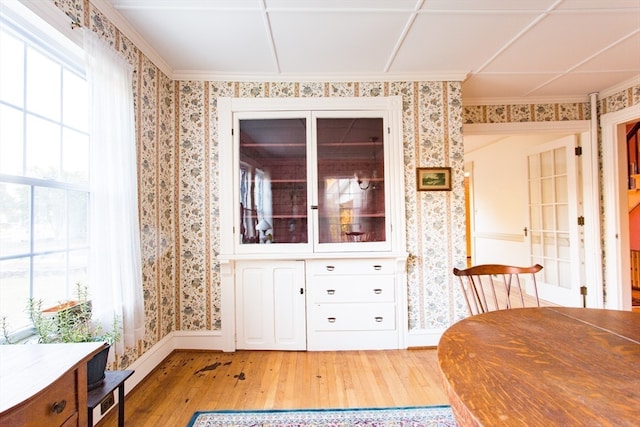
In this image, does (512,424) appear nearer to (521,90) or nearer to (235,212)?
(235,212)

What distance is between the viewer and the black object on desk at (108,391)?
48.6 inches

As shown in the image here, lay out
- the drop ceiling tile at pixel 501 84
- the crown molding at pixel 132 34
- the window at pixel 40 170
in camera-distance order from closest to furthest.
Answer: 1. the window at pixel 40 170
2. the crown molding at pixel 132 34
3. the drop ceiling tile at pixel 501 84

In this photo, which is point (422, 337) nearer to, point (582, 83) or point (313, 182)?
point (313, 182)

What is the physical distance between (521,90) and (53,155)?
3.98 m

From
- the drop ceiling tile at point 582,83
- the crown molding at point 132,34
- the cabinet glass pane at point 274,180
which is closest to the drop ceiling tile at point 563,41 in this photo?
the drop ceiling tile at point 582,83

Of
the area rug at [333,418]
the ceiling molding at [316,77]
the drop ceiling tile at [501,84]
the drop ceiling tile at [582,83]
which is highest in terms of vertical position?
the drop ceiling tile at [582,83]

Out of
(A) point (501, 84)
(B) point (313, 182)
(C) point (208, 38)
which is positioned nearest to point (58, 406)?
(B) point (313, 182)

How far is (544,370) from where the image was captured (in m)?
0.86

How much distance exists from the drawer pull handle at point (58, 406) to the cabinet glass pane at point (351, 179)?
77.9 inches

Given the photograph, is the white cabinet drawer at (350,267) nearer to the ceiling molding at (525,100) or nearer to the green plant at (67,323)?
the green plant at (67,323)

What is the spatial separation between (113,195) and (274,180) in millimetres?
1284

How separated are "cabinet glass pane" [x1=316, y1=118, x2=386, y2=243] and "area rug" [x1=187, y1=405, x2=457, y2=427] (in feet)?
4.33

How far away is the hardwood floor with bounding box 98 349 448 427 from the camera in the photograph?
1894 mm

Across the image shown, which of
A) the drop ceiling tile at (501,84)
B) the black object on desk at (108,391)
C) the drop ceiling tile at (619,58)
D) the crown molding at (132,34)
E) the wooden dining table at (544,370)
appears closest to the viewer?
the wooden dining table at (544,370)
